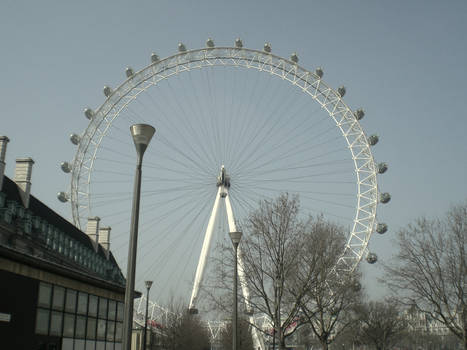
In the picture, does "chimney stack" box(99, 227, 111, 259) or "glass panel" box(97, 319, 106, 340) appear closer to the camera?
"glass panel" box(97, 319, 106, 340)

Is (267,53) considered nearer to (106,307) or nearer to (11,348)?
(106,307)

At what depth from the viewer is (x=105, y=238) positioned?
55250mm

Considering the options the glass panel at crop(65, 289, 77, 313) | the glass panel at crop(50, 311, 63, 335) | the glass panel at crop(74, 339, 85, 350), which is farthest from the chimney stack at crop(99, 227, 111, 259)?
the glass panel at crop(50, 311, 63, 335)

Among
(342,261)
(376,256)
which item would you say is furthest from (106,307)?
(376,256)

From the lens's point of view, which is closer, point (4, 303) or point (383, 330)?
point (4, 303)

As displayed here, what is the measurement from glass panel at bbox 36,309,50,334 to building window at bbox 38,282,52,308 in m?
0.27

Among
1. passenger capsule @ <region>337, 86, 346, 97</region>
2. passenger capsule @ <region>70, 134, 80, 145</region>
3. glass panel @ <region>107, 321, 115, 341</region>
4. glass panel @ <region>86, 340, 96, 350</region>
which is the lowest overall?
glass panel @ <region>86, 340, 96, 350</region>

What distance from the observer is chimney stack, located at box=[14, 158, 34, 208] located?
3376cm

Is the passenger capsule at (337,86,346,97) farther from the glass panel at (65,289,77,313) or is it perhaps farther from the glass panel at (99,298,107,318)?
the glass panel at (65,289,77,313)

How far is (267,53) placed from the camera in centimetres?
4375

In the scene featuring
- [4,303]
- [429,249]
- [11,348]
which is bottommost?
[11,348]

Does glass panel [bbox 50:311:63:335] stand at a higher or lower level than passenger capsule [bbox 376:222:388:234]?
lower

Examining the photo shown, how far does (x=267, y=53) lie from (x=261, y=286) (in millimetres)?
22960

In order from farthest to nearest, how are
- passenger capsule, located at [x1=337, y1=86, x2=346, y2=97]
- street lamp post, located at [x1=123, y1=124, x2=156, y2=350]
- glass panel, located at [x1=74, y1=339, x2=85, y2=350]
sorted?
passenger capsule, located at [x1=337, y1=86, x2=346, y2=97], glass panel, located at [x1=74, y1=339, x2=85, y2=350], street lamp post, located at [x1=123, y1=124, x2=156, y2=350]
